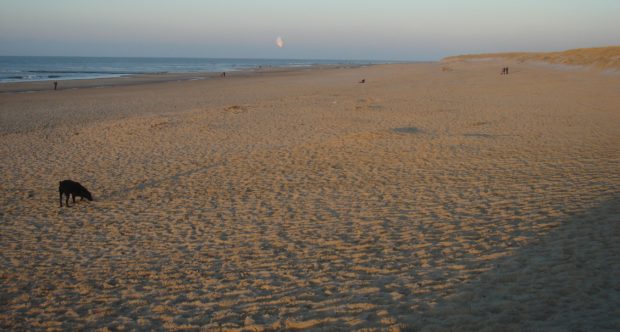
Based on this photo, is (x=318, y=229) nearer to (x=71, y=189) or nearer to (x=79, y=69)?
(x=71, y=189)

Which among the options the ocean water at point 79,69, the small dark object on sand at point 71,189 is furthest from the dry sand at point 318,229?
the ocean water at point 79,69

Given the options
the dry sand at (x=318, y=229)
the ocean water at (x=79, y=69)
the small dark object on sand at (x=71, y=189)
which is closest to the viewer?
the dry sand at (x=318, y=229)

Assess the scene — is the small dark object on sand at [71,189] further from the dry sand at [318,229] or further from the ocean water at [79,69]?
the ocean water at [79,69]

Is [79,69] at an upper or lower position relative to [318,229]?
upper

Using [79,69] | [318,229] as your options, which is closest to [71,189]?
[318,229]

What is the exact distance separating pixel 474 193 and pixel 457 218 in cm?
161

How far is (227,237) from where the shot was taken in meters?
7.07

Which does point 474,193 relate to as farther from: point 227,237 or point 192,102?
point 192,102

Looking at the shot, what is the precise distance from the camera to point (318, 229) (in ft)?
23.8

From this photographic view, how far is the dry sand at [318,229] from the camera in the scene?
4.73 meters

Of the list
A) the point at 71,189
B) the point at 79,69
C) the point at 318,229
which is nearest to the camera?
A: the point at 318,229

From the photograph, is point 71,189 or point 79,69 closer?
point 71,189

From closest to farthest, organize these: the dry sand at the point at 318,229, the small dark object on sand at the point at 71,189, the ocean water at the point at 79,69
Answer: the dry sand at the point at 318,229
the small dark object on sand at the point at 71,189
the ocean water at the point at 79,69

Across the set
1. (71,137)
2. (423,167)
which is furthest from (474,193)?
(71,137)
